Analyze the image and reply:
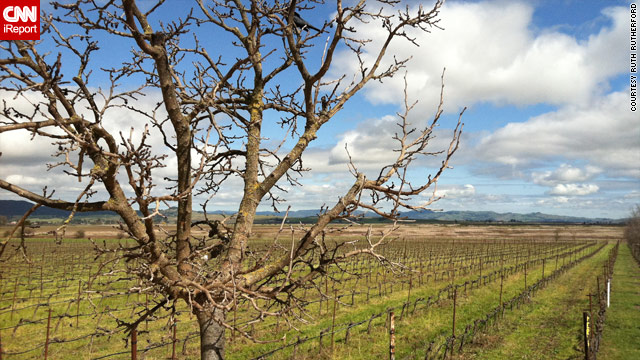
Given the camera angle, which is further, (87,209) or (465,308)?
(465,308)

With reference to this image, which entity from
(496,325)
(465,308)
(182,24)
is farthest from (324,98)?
(465,308)

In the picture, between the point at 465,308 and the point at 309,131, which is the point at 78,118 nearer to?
the point at 309,131

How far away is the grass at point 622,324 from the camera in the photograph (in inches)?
563

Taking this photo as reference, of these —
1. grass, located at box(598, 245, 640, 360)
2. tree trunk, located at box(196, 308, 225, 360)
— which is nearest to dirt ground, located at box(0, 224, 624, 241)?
tree trunk, located at box(196, 308, 225, 360)

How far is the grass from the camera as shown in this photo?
563 inches

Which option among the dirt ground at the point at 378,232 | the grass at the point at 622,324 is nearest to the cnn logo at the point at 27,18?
the dirt ground at the point at 378,232

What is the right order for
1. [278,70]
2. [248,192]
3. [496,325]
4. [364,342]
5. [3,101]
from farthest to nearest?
[496,325] < [364,342] < [278,70] < [248,192] < [3,101]

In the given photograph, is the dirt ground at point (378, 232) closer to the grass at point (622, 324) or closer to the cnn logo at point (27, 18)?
the cnn logo at point (27, 18)

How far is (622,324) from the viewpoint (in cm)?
1823

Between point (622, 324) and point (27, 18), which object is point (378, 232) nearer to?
point (27, 18)

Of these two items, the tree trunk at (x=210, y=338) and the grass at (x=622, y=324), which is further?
the grass at (x=622, y=324)

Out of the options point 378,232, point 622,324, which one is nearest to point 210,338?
point 378,232

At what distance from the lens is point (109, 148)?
3002mm

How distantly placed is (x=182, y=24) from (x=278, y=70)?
119 cm
